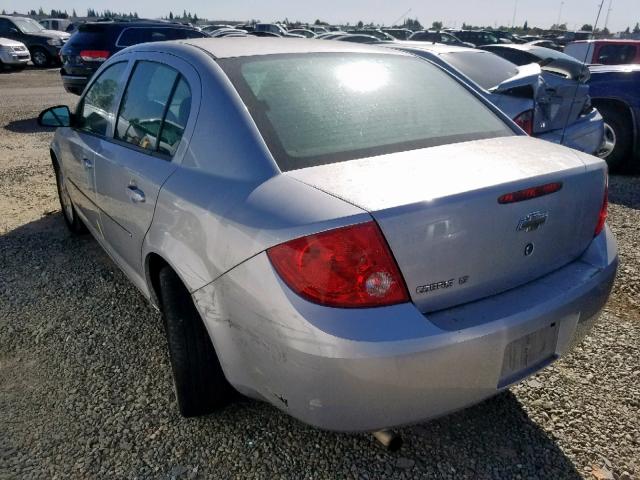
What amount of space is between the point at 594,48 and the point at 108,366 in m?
10.7

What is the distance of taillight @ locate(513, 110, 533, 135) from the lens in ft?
14.9

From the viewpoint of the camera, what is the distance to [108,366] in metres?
2.70

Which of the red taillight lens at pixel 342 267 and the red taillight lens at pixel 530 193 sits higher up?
the red taillight lens at pixel 530 193

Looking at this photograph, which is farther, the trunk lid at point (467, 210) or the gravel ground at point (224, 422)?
the gravel ground at point (224, 422)

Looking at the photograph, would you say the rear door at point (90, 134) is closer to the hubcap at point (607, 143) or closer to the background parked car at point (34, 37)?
the hubcap at point (607, 143)

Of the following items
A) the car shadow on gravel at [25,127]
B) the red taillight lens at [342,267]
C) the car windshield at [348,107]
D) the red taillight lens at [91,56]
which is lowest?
the car shadow on gravel at [25,127]

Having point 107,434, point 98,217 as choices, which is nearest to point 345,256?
point 107,434

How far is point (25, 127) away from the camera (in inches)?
379

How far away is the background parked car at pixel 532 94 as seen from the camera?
4570 millimetres

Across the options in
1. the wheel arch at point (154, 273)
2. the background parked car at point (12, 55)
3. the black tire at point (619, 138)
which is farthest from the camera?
the background parked car at point (12, 55)

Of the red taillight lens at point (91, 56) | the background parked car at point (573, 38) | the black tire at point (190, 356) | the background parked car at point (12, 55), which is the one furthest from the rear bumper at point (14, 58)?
the background parked car at point (573, 38)

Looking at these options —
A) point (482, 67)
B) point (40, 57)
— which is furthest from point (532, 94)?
point (40, 57)

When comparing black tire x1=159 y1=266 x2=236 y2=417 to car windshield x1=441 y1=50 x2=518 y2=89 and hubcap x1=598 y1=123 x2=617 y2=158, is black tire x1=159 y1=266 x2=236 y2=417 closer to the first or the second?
car windshield x1=441 y1=50 x2=518 y2=89

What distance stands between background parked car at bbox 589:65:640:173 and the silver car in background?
4.74m
